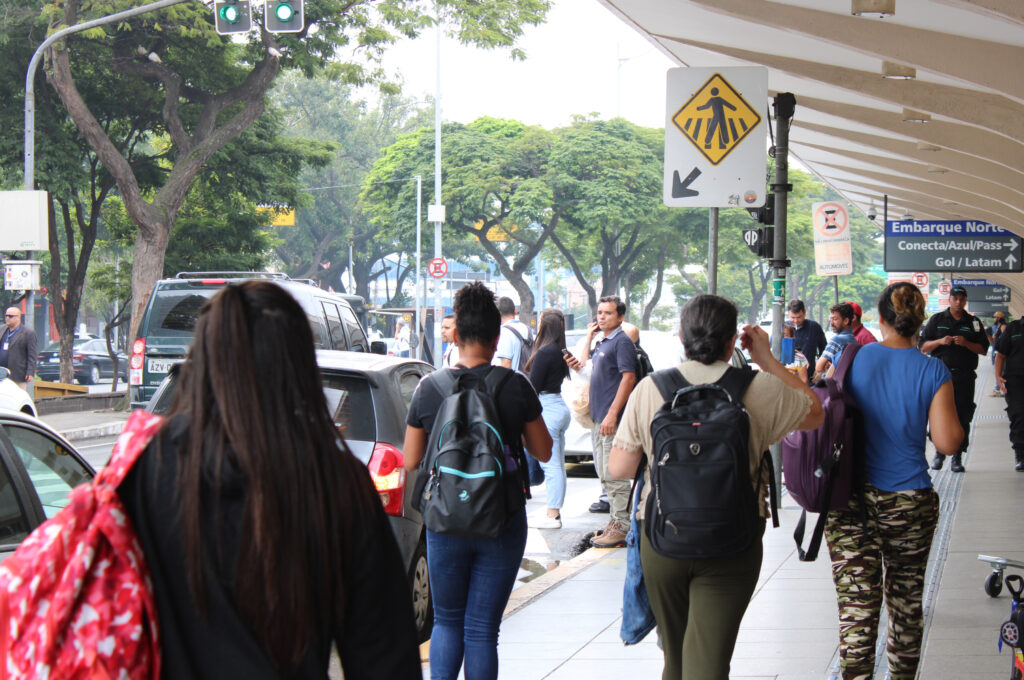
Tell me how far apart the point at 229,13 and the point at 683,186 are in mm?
9345

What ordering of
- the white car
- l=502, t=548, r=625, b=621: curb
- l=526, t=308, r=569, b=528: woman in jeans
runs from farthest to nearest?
the white car < l=526, t=308, r=569, b=528: woman in jeans < l=502, t=548, r=625, b=621: curb

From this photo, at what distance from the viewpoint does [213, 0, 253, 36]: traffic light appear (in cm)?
1473

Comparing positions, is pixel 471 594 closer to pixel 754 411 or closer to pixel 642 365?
pixel 754 411

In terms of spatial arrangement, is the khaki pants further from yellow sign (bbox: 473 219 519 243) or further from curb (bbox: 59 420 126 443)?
yellow sign (bbox: 473 219 519 243)

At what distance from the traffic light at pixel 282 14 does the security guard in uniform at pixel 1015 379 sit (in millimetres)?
9344

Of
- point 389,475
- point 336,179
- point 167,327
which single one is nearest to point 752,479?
point 389,475

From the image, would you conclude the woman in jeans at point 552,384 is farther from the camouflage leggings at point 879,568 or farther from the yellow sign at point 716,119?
the camouflage leggings at point 879,568

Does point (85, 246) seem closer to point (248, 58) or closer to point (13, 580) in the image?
point (248, 58)

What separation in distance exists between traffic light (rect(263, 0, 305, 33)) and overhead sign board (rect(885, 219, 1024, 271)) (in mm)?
9159

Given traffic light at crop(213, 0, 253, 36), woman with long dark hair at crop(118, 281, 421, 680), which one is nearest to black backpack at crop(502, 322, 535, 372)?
traffic light at crop(213, 0, 253, 36)

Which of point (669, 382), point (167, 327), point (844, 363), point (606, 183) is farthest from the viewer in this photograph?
point (606, 183)

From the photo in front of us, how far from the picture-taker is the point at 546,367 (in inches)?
384

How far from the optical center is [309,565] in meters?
1.92

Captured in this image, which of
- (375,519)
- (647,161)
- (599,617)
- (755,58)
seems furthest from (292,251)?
(375,519)
